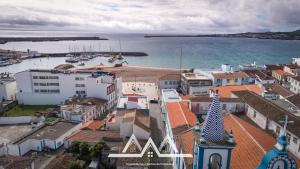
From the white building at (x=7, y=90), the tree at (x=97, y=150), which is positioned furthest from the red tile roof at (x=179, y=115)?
the white building at (x=7, y=90)

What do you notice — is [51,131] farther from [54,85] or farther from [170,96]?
[170,96]

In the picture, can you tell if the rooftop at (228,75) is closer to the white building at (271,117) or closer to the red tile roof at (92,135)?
the white building at (271,117)

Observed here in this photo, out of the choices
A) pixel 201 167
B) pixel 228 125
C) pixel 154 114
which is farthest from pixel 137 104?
pixel 201 167

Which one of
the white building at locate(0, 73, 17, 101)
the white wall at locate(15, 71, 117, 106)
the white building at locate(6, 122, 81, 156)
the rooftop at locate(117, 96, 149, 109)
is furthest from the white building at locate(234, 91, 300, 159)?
the white building at locate(0, 73, 17, 101)

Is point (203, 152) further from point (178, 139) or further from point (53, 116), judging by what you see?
point (53, 116)

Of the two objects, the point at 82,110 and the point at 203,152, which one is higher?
the point at 203,152

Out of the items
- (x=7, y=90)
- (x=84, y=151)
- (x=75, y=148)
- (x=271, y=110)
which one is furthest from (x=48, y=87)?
(x=271, y=110)
